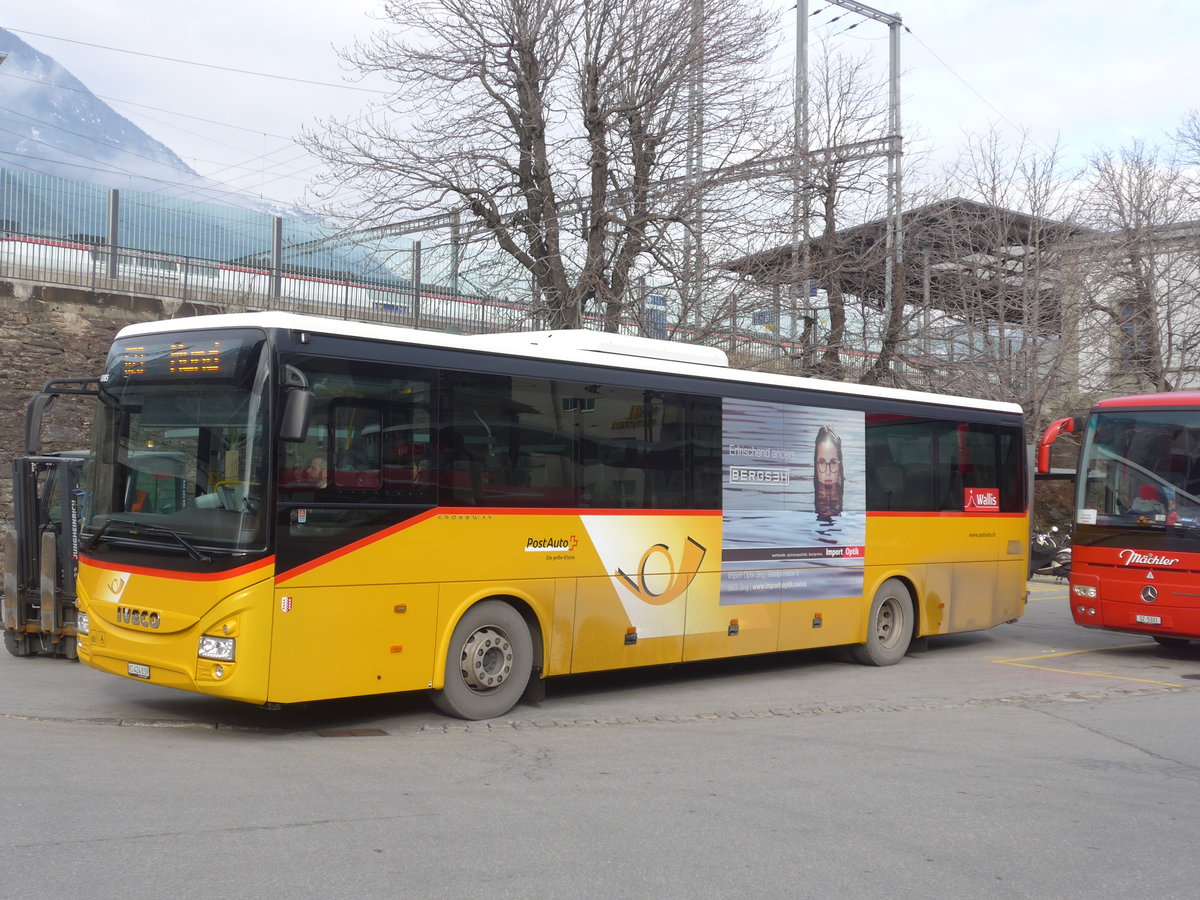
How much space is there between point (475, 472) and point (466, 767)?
2455 millimetres

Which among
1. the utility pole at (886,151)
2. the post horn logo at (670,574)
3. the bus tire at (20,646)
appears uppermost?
the utility pole at (886,151)

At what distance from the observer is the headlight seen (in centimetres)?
800

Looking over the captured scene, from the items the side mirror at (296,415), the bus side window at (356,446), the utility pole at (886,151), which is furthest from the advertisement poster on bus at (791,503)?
the utility pole at (886,151)

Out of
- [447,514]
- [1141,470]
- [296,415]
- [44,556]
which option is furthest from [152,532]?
[1141,470]

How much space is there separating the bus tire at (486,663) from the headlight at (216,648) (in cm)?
175

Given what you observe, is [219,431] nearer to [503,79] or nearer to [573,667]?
[573,667]

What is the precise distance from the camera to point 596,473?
33.3 feet

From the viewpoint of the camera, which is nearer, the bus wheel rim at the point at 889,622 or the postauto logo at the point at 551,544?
the postauto logo at the point at 551,544

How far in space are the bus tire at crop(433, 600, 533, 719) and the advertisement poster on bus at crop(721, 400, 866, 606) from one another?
251 cm

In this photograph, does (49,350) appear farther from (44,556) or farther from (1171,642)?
(1171,642)

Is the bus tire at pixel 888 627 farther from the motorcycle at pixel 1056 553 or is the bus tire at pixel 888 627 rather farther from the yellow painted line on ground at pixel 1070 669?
the motorcycle at pixel 1056 553

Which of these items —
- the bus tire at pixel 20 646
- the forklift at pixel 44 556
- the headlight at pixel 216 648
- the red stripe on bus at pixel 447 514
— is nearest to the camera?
the headlight at pixel 216 648

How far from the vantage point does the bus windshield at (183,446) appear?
8.09 meters

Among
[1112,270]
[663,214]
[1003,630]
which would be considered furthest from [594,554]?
[1112,270]
